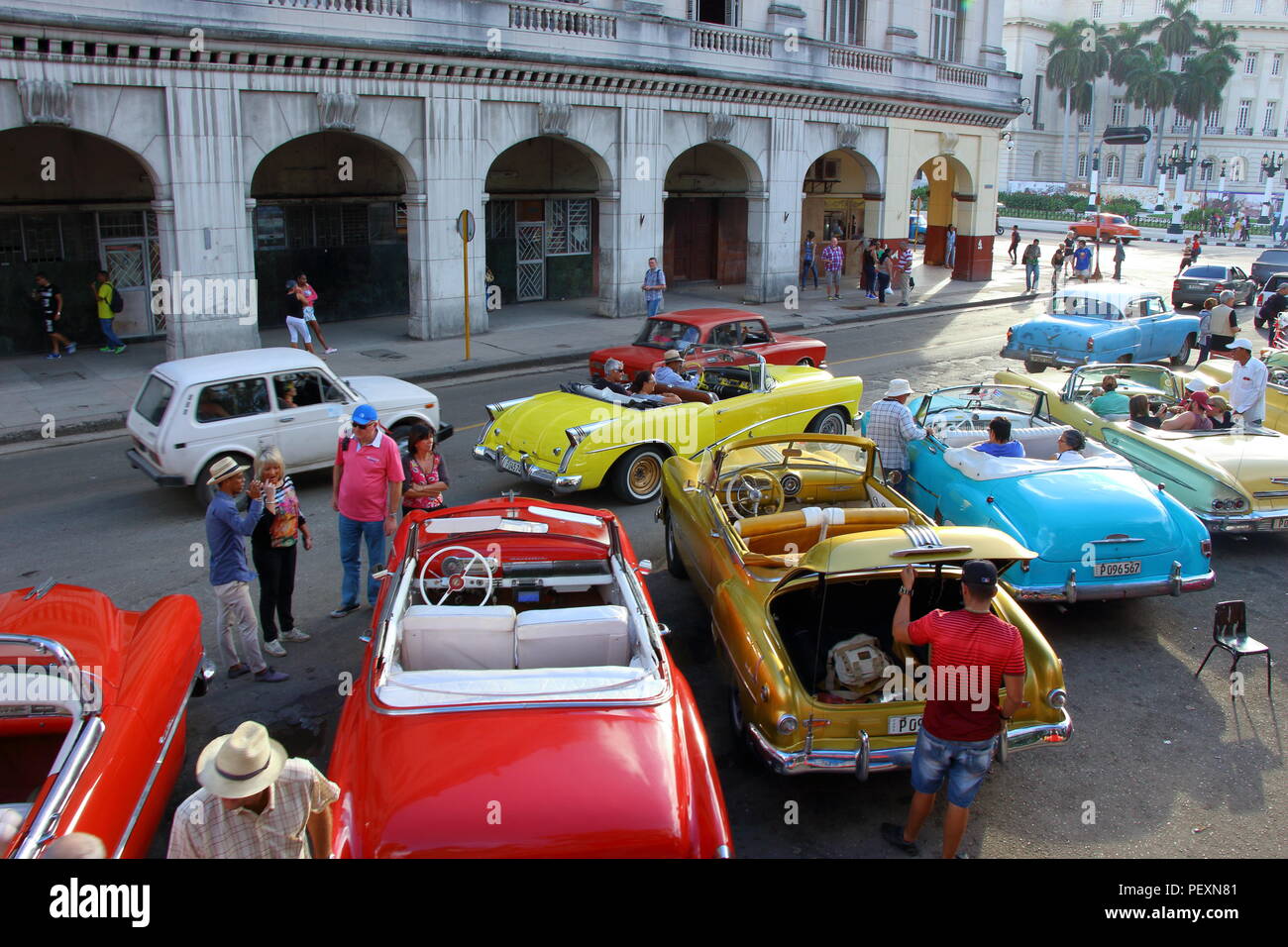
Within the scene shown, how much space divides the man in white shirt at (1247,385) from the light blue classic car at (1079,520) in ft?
11.2

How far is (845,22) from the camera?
2947 cm

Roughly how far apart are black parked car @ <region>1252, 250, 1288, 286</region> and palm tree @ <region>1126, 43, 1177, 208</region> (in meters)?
63.1

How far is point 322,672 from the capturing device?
7520 millimetres

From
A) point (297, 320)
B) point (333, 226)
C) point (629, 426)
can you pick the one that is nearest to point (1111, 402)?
point (629, 426)

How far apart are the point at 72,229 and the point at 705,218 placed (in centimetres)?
1750

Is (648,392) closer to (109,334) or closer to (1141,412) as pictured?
(1141,412)

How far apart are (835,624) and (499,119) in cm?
1756

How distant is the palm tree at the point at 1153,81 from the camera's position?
8475cm

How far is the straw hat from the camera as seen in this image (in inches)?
152

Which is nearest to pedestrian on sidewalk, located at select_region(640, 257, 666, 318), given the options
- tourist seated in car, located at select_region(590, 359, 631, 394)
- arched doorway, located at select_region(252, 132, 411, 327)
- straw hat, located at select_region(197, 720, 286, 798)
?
arched doorway, located at select_region(252, 132, 411, 327)

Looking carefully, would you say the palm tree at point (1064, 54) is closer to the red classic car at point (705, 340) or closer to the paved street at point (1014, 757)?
the red classic car at point (705, 340)

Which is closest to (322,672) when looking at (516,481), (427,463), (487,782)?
(427,463)

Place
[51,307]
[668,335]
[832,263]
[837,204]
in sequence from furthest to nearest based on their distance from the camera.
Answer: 1. [837,204]
2. [832,263]
3. [51,307]
4. [668,335]
